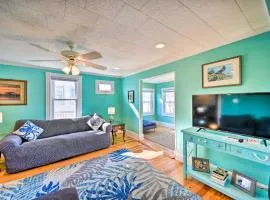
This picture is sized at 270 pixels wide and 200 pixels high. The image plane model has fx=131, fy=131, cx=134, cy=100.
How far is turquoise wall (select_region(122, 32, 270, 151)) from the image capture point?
1.87m

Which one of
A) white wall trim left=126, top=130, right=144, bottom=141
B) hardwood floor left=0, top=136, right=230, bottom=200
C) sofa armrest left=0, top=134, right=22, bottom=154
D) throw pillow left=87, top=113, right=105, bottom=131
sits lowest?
hardwood floor left=0, top=136, right=230, bottom=200

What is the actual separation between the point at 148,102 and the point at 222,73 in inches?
199

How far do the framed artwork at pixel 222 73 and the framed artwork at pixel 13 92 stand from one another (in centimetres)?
460

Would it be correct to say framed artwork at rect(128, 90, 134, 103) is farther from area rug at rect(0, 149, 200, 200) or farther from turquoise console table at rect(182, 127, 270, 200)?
turquoise console table at rect(182, 127, 270, 200)

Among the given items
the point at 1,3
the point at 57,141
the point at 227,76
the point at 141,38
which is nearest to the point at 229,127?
the point at 227,76

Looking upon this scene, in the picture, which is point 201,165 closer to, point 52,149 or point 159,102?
point 52,149

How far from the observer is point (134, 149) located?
12.1 feet

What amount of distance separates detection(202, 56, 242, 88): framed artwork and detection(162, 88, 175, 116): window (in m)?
4.07

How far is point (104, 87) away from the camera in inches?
206

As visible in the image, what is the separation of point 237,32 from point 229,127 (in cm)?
143

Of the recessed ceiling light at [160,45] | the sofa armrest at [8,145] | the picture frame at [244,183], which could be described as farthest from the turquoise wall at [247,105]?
the sofa armrest at [8,145]

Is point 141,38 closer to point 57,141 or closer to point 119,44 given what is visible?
point 119,44

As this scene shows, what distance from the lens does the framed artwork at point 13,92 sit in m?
3.38

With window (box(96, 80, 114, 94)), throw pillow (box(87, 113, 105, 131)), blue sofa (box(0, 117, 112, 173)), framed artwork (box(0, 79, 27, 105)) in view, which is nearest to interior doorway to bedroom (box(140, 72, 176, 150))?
window (box(96, 80, 114, 94))
